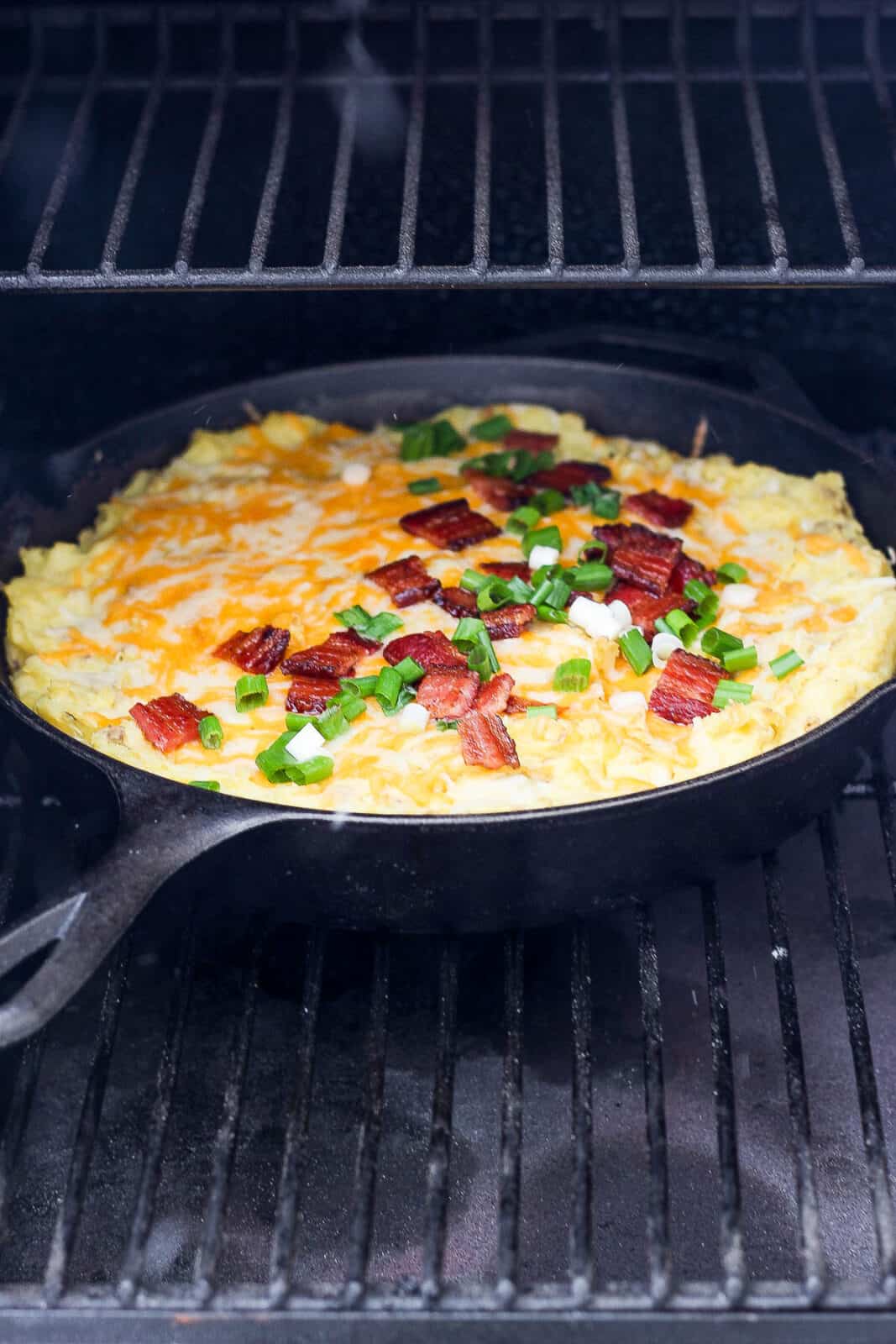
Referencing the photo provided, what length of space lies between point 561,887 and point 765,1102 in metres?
0.54

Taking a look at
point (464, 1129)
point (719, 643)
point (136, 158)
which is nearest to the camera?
point (464, 1129)

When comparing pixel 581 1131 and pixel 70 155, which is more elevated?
pixel 70 155

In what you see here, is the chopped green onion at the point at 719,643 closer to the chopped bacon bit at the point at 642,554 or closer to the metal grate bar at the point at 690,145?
the chopped bacon bit at the point at 642,554

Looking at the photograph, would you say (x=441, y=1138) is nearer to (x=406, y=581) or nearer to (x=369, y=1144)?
(x=369, y=1144)

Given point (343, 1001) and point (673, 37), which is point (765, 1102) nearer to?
point (343, 1001)

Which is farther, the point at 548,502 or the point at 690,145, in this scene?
the point at 548,502

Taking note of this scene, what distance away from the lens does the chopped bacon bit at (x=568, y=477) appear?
3.31 meters

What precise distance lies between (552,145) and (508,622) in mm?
896

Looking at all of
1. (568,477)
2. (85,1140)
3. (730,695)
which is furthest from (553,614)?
(85,1140)

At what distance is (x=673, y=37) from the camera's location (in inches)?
109

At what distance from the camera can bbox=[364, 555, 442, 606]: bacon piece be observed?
9.32 feet

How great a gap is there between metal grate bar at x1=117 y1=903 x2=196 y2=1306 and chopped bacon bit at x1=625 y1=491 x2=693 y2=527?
4.62 feet

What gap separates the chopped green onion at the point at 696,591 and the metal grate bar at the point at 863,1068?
0.51m

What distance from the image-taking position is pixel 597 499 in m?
3.22
